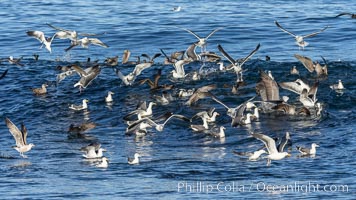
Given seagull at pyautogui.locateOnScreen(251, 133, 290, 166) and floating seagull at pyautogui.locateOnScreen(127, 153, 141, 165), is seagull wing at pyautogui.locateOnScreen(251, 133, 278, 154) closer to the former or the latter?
seagull at pyautogui.locateOnScreen(251, 133, 290, 166)

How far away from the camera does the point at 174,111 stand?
83.7ft

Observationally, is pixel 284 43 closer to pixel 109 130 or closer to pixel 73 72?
pixel 73 72

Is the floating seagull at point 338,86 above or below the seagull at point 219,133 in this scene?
above

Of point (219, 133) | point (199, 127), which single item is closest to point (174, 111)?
point (199, 127)

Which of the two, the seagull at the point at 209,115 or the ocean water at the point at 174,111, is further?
the seagull at the point at 209,115

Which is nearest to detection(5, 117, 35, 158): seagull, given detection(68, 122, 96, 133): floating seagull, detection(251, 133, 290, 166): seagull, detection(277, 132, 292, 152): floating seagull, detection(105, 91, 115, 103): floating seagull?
detection(68, 122, 96, 133): floating seagull

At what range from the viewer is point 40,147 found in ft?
73.9

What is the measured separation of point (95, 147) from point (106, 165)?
2.75 ft

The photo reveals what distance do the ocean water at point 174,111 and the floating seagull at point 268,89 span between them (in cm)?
75

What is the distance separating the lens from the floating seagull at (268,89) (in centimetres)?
2588

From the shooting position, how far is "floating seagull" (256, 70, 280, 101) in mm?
25875

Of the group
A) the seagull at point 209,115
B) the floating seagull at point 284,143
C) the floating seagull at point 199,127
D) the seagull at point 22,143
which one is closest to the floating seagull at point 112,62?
the seagull at point 209,115

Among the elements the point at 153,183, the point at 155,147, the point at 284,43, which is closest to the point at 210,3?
the point at 284,43

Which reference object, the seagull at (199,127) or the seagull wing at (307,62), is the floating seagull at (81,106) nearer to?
the seagull at (199,127)
